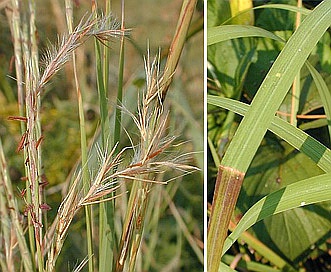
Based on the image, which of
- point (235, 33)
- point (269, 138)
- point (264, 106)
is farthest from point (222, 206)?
point (269, 138)

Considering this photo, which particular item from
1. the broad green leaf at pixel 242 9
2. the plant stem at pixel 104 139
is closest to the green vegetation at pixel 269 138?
the broad green leaf at pixel 242 9

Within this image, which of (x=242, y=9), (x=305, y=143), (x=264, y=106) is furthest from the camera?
(x=242, y=9)

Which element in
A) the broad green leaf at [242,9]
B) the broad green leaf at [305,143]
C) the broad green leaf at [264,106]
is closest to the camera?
the broad green leaf at [264,106]

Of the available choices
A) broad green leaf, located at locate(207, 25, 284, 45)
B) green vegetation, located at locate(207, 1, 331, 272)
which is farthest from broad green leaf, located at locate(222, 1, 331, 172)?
green vegetation, located at locate(207, 1, 331, 272)

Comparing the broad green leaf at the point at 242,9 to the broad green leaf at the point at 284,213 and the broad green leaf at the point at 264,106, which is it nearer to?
the broad green leaf at the point at 284,213

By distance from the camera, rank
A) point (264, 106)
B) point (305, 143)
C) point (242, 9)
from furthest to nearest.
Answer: point (242, 9) < point (305, 143) < point (264, 106)

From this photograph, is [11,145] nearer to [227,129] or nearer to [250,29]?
[227,129]

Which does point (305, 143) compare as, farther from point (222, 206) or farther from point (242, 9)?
point (242, 9)
